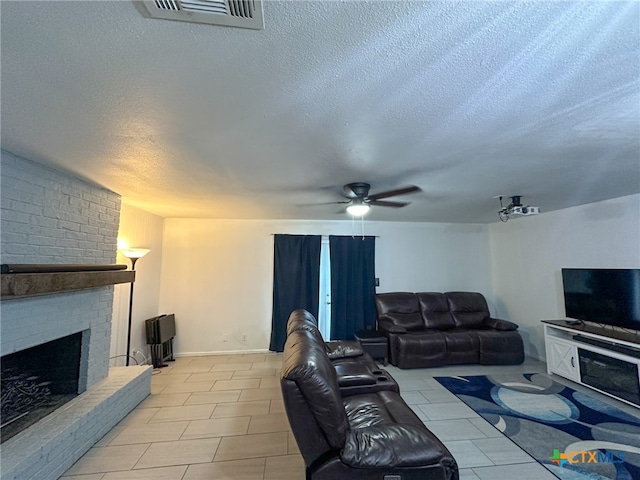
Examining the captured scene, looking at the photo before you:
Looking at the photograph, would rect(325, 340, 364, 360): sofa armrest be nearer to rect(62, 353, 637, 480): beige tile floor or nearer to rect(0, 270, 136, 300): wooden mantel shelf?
rect(62, 353, 637, 480): beige tile floor

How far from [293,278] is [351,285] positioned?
105 cm

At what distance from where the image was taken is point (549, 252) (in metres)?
4.31

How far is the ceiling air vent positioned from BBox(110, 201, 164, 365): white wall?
132 inches

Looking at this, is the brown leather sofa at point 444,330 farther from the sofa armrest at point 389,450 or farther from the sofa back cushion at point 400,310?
the sofa armrest at point 389,450

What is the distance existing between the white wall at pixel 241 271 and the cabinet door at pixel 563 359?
5.56ft

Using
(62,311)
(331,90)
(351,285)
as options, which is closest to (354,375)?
(331,90)

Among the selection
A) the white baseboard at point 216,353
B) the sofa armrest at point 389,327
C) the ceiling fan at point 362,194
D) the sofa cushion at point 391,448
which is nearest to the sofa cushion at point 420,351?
the sofa armrest at point 389,327

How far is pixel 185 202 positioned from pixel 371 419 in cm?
317

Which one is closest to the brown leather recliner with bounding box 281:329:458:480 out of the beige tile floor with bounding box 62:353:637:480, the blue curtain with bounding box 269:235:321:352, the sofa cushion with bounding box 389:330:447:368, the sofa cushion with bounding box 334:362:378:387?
the beige tile floor with bounding box 62:353:637:480

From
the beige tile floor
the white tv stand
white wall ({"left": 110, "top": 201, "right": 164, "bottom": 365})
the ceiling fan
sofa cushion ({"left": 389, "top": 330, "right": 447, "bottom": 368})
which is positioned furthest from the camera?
sofa cushion ({"left": 389, "top": 330, "right": 447, "bottom": 368})

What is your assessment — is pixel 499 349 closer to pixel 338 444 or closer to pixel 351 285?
pixel 351 285

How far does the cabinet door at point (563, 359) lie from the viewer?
Result: 3.46 metres

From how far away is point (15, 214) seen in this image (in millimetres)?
2016

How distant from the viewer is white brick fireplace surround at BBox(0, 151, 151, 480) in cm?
190
